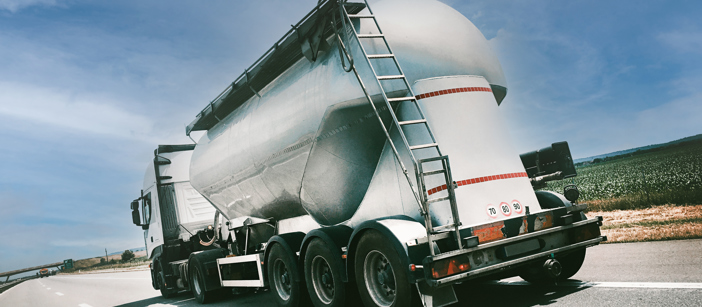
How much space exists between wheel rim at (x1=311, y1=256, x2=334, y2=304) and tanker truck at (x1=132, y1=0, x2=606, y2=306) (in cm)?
2

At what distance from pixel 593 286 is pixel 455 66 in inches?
115

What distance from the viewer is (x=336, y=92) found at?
5734 mm

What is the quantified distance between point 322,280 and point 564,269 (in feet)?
9.79

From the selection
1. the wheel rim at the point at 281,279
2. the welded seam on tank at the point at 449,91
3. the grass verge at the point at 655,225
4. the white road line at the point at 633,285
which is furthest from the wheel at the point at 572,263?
the grass verge at the point at 655,225

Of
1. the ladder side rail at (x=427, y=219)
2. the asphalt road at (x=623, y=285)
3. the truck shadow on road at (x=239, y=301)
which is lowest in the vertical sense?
the asphalt road at (x=623, y=285)

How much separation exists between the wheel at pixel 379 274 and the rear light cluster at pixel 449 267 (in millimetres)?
287

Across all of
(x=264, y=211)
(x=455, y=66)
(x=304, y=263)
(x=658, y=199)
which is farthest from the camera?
(x=658, y=199)

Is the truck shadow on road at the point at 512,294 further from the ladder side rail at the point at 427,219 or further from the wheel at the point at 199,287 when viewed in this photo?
the wheel at the point at 199,287

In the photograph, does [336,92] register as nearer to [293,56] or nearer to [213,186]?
[293,56]

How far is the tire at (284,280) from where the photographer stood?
6.39 m

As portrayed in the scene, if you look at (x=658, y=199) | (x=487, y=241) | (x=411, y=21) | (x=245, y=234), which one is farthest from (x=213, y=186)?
(x=658, y=199)

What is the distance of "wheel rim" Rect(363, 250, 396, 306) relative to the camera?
473cm

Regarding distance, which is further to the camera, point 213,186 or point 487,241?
point 213,186

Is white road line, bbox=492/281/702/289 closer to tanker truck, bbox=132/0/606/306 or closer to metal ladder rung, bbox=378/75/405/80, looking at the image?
tanker truck, bbox=132/0/606/306
